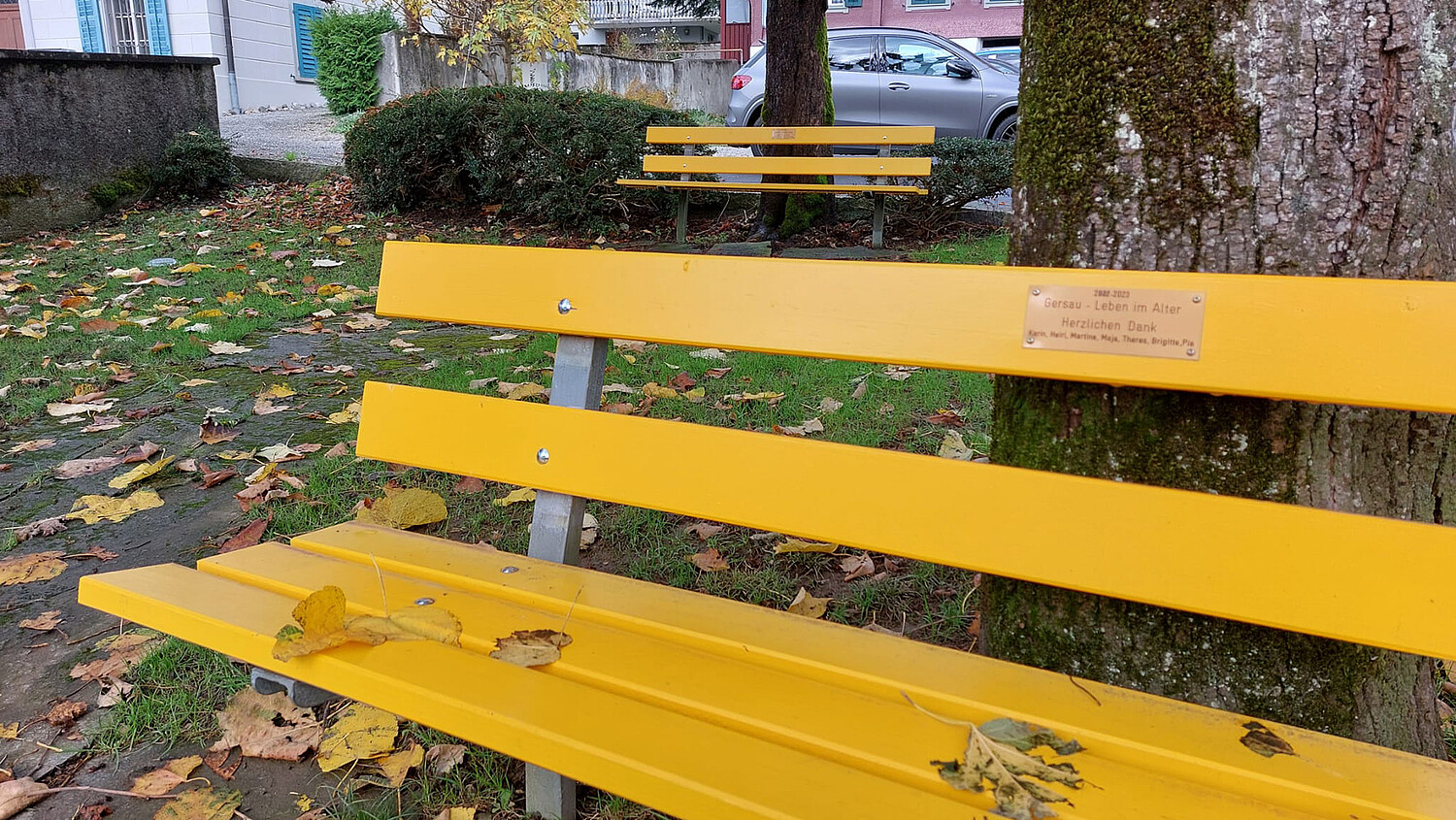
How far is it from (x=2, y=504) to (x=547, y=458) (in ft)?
7.17

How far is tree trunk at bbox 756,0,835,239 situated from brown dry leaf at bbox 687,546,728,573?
521 centimetres

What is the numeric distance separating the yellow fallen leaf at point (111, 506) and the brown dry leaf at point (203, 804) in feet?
4.70

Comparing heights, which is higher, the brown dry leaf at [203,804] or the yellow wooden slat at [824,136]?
the yellow wooden slat at [824,136]

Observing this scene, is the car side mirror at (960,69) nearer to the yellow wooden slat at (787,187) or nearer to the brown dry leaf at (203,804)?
the yellow wooden slat at (787,187)

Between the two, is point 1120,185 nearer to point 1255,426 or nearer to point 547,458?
point 1255,426

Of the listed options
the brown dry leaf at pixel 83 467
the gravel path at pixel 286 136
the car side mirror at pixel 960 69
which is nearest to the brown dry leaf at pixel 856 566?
the brown dry leaf at pixel 83 467

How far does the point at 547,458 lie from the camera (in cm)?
177

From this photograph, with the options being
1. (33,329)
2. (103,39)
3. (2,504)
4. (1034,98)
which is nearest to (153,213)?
(33,329)

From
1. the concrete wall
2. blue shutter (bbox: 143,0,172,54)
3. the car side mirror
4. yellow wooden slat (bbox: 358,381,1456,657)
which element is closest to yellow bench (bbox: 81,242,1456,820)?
yellow wooden slat (bbox: 358,381,1456,657)

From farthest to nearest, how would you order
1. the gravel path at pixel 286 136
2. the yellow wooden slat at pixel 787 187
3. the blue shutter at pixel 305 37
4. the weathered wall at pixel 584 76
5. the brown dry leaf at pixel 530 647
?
the blue shutter at pixel 305 37 < the weathered wall at pixel 584 76 < the gravel path at pixel 286 136 < the yellow wooden slat at pixel 787 187 < the brown dry leaf at pixel 530 647

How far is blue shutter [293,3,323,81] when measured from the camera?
62.4 ft

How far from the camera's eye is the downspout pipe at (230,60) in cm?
1697

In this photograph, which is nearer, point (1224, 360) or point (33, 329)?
point (1224, 360)

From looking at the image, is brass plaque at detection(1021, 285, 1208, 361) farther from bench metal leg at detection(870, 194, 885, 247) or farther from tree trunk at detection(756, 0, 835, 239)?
tree trunk at detection(756, 0, 835, 239)
